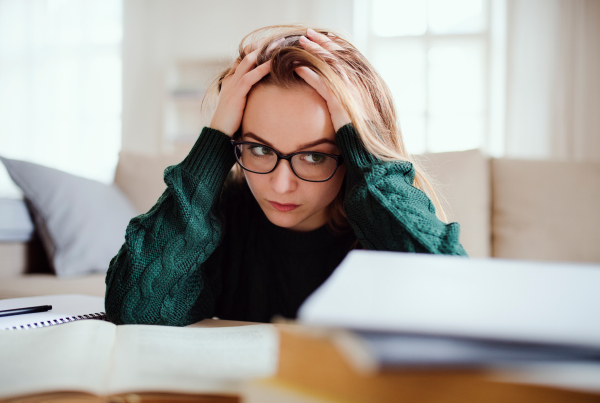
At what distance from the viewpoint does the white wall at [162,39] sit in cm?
410

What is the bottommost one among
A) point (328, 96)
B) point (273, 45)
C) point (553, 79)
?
point (328, 96)

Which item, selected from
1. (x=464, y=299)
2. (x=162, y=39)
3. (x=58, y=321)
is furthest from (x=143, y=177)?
(x=162, y=39)

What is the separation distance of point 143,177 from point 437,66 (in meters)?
2.98

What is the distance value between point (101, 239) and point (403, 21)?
3366mm

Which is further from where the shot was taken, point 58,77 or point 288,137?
point 58,77

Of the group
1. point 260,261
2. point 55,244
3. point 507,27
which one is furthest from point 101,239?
point 507,27

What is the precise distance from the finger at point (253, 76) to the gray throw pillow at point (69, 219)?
3.06 ft

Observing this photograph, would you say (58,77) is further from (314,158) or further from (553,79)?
(553,79)

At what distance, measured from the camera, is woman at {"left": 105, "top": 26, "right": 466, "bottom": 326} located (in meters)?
0.71

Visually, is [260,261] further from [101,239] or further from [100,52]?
[100,52]

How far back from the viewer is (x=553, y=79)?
3492mm

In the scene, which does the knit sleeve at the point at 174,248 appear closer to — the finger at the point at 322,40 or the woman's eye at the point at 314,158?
the woman's eye at the point at 314,158

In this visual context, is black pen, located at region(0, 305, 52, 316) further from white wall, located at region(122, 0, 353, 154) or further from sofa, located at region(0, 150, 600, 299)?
white wall, located at region(122, 0, 353, 154)

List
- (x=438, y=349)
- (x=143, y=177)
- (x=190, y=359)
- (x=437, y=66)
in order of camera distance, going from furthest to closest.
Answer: (x=437, y=66), (x=143, y=177), (x=190, y=359), (x=438, y=349)
